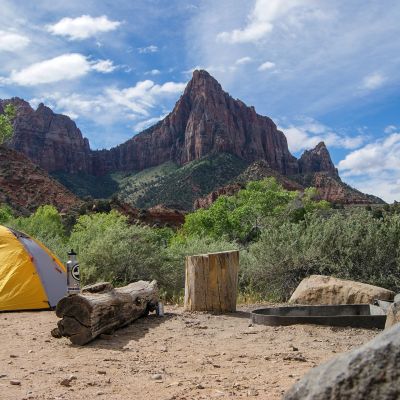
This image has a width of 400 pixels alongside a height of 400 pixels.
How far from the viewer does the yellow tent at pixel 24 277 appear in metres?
10.1

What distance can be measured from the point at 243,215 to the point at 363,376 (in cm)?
3764

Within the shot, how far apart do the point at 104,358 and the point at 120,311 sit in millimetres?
1897

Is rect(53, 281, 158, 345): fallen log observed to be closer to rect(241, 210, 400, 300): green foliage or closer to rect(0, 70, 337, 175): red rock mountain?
rect(241, 210, 400, 300): green foliage

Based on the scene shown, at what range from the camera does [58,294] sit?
1084 centimetres

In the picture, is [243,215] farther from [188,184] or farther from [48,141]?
[48,141]

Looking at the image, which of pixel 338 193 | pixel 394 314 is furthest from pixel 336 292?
pixel 338 193

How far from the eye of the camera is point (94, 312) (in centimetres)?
675

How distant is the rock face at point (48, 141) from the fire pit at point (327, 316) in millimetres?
134032

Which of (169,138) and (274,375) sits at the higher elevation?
(169,138)

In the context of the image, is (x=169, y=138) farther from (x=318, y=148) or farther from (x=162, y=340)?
(x=162, y=340)

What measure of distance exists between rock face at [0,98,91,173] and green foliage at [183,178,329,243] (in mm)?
100511

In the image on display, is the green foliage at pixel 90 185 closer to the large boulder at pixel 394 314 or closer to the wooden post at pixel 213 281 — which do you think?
the wooden post at pixel 213 281

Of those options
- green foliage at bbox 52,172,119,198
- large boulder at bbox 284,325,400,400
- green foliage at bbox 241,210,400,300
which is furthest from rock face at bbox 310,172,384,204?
large boulder at bbox 284,325,400,400

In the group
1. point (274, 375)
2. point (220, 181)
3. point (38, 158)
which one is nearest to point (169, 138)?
point (38, 158)
